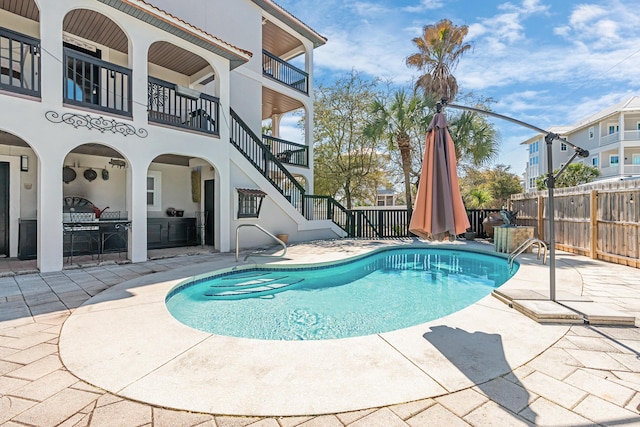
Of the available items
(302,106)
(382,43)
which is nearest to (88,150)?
(302,106)

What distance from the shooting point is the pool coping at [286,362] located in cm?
212

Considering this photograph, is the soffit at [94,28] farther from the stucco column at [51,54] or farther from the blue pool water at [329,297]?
the blue pool water at [329,297]

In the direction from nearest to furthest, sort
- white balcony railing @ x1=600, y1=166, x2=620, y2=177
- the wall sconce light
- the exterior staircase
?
the wall sconce light
the exterior staircase
white balcony railing @ x1=600, y1=166, x2=620, y2=177


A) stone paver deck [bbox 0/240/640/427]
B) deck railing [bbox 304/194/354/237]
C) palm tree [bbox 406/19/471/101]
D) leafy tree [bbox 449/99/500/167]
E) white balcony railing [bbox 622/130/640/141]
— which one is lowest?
stone paver deck [bbox 0/240/640/427]

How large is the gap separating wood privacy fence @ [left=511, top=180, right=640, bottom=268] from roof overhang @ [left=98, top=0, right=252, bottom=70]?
Result: 34.5ft

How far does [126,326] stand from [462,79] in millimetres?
17307

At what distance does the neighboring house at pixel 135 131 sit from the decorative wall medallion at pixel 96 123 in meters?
0.02

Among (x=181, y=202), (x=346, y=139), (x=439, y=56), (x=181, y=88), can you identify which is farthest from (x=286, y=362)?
(x=346, y=139)

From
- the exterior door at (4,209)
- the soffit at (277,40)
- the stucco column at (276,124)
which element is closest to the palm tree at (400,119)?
the soffit at (277,40)

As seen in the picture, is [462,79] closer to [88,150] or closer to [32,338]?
[88,150]

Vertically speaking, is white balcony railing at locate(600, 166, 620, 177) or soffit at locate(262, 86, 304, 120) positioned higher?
soffit at locate(262, 86, 304, 120)

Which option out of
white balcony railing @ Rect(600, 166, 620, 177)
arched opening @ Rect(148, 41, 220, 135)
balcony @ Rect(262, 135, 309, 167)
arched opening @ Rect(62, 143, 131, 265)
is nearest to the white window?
arched opening @ Rect(62, 143, 131, 265)

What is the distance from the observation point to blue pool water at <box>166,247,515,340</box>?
4.41 m

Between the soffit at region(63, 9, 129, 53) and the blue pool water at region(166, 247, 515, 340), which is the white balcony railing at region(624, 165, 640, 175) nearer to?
the blue pool water at region(166, 247, 515, 340)
